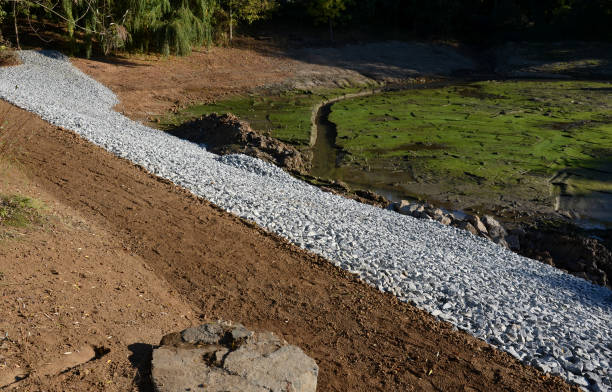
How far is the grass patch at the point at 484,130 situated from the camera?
1502cm

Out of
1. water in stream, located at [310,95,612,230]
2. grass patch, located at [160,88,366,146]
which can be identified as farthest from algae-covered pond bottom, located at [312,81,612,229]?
grass patch, located at [160,88,366,146]

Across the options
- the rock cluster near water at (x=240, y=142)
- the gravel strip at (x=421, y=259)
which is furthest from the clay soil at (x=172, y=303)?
the rock cluster near water at (x=240, y=142)

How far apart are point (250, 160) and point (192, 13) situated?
47.6 ft

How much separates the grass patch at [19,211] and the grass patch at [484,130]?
9.75 metres

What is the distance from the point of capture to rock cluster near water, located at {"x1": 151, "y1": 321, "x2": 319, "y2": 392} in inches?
170

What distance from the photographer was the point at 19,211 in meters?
7.40

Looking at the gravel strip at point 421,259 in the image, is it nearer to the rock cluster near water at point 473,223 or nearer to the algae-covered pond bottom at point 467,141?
the rock cluster near water at point 473,223

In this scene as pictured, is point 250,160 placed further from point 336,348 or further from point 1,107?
point 336,348

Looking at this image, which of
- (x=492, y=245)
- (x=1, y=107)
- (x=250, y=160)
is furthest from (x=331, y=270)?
(x=1, y=107)

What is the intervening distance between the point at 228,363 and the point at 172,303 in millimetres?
2030

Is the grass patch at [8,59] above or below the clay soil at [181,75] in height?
above

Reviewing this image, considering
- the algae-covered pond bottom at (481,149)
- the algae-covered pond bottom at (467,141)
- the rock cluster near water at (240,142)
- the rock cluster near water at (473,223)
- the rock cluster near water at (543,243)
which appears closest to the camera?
the rock cluster near water at (543,243)

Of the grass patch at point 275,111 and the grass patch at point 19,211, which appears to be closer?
the grass patch at point 19,211

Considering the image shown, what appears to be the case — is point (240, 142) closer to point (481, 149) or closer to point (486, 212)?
point (486, 212)
